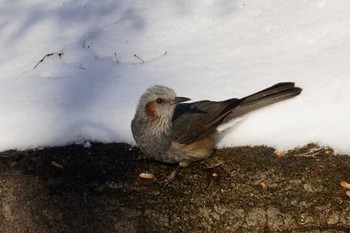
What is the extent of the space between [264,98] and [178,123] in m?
0.84

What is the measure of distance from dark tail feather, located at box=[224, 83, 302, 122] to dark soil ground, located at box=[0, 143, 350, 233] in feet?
1.22

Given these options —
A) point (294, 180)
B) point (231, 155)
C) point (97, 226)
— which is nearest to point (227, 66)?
point (231, 155)

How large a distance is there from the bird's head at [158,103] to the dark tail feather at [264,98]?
55 cm

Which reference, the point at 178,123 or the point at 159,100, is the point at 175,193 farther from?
the point at 159,100

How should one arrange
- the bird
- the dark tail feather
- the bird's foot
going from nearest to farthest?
the bird's foot, the bird, the dark tail feather

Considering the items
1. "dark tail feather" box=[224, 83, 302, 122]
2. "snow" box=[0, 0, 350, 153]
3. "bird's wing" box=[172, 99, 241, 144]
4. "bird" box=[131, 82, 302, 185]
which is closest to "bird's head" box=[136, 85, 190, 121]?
"bird" box=[131, 82, 302, 185]

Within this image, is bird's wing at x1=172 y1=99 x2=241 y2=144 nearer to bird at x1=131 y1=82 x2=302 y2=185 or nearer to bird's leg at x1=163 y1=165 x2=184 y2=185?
bird at x1=131 y1=82 x2=302 y2=185

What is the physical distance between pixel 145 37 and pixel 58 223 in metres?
3.03

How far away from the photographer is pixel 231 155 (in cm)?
612

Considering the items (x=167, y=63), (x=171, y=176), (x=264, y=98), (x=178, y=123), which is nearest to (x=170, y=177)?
(x=171, y=176)

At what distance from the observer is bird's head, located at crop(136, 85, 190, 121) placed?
19.7ft

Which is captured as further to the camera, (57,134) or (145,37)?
(145,37)

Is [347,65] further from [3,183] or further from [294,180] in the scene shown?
[3,183]

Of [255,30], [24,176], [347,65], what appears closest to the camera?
[24,176]
